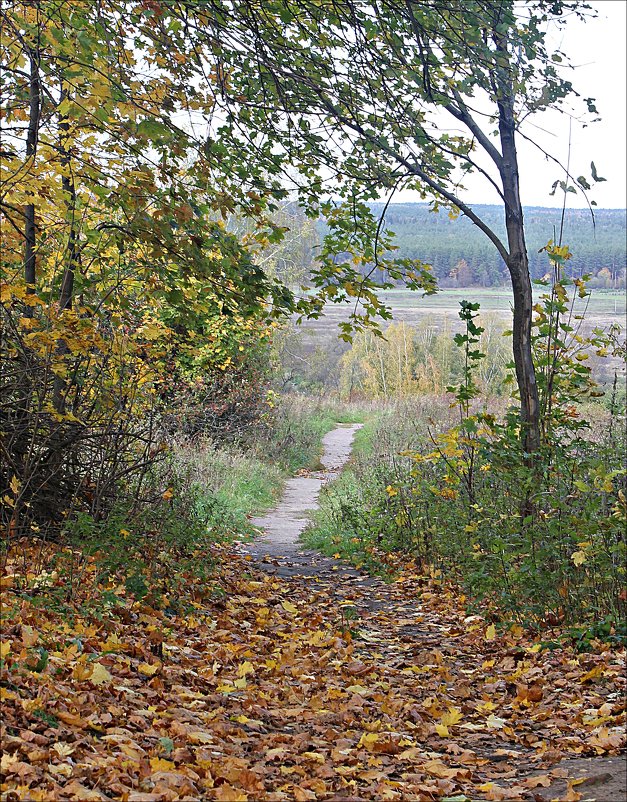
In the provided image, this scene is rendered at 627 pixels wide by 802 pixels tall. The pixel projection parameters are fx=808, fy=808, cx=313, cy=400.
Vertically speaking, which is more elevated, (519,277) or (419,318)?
(419,318)

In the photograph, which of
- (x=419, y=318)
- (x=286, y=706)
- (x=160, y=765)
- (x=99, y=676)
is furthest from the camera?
(x=419, y=318)

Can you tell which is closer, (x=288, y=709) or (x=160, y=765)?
(x=160, y=765)

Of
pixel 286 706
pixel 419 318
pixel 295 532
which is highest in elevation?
pixel 419 318

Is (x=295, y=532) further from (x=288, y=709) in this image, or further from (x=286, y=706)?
(x=288, y=709)

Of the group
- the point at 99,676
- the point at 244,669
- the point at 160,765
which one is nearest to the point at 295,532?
the point at 244,669

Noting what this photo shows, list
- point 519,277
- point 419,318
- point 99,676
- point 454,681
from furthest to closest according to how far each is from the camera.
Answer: point 419,318 → point 519,277 → point 454,681 → point 99,676

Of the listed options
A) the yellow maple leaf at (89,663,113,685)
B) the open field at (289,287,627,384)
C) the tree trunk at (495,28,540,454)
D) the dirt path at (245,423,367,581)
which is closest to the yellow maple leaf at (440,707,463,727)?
the yellow maple leaf at (89,663,113,685)

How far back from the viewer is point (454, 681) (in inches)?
196

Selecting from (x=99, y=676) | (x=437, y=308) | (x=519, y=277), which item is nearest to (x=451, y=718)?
(x=99, y=676)

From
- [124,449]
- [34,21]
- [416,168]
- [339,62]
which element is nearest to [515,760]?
[124,449]

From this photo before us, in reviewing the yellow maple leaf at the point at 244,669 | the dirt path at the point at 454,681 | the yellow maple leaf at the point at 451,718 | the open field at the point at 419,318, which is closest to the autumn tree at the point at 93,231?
the yellow maple leaf at the point at 244,669

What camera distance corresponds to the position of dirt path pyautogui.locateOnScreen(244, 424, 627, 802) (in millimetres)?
3240

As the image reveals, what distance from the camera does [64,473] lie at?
6.75 m

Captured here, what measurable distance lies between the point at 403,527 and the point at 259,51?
5052 millimetres
